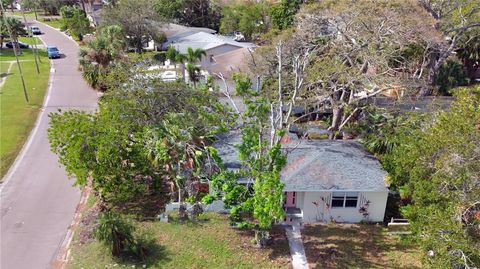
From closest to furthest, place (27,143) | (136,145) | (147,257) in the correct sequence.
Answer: (147,257)
(136,145)
(27,143)

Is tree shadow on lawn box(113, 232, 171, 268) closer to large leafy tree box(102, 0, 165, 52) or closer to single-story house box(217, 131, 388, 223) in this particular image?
single-story house box(217, 131, 388, 223)

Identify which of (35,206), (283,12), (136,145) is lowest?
(35,206)

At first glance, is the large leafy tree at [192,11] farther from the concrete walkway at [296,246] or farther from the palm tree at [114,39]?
the concrete walkway at [296,246]

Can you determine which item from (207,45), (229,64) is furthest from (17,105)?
(207,45)

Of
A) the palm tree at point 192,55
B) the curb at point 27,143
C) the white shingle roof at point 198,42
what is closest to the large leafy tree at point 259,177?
the curb at point 27,143

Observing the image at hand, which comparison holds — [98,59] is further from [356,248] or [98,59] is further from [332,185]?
[356,248]

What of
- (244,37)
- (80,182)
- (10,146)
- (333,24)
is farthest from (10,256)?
(244,37)

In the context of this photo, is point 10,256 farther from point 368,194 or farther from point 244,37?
point 244,37

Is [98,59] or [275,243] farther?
[98,59]
